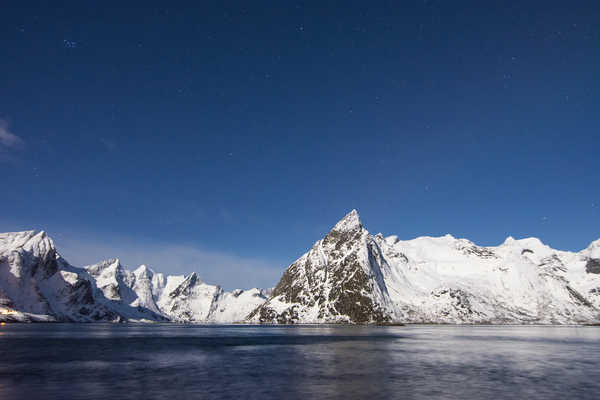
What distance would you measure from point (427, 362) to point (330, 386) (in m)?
25.1

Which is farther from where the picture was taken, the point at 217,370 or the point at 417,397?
the point at 217,370

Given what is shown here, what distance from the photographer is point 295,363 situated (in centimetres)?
5294

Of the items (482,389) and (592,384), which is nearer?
(482,389)

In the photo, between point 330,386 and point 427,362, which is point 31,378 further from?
point 427,362

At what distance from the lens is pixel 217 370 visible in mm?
45844

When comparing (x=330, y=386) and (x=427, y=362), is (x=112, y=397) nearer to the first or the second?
(x=330, y=386)

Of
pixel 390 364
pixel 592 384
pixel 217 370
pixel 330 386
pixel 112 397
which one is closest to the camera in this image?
pixel 112 397

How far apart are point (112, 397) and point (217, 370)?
1790cm

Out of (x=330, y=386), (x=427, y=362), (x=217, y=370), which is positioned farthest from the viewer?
(x=427, y=362)

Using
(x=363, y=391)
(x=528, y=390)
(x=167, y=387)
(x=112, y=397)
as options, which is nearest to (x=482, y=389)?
(x=528, y=390)

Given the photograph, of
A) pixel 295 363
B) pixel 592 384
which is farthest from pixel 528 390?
pixel 295 363

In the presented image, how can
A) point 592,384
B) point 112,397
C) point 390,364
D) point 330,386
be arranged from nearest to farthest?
point 112,397 < point 330,386 < point 592,384 < point 390,364

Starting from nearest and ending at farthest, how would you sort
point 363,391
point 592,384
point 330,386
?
1. point 363,391
2. point 330,386
3. point 592,384

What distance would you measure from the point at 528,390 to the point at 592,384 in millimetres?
8752
